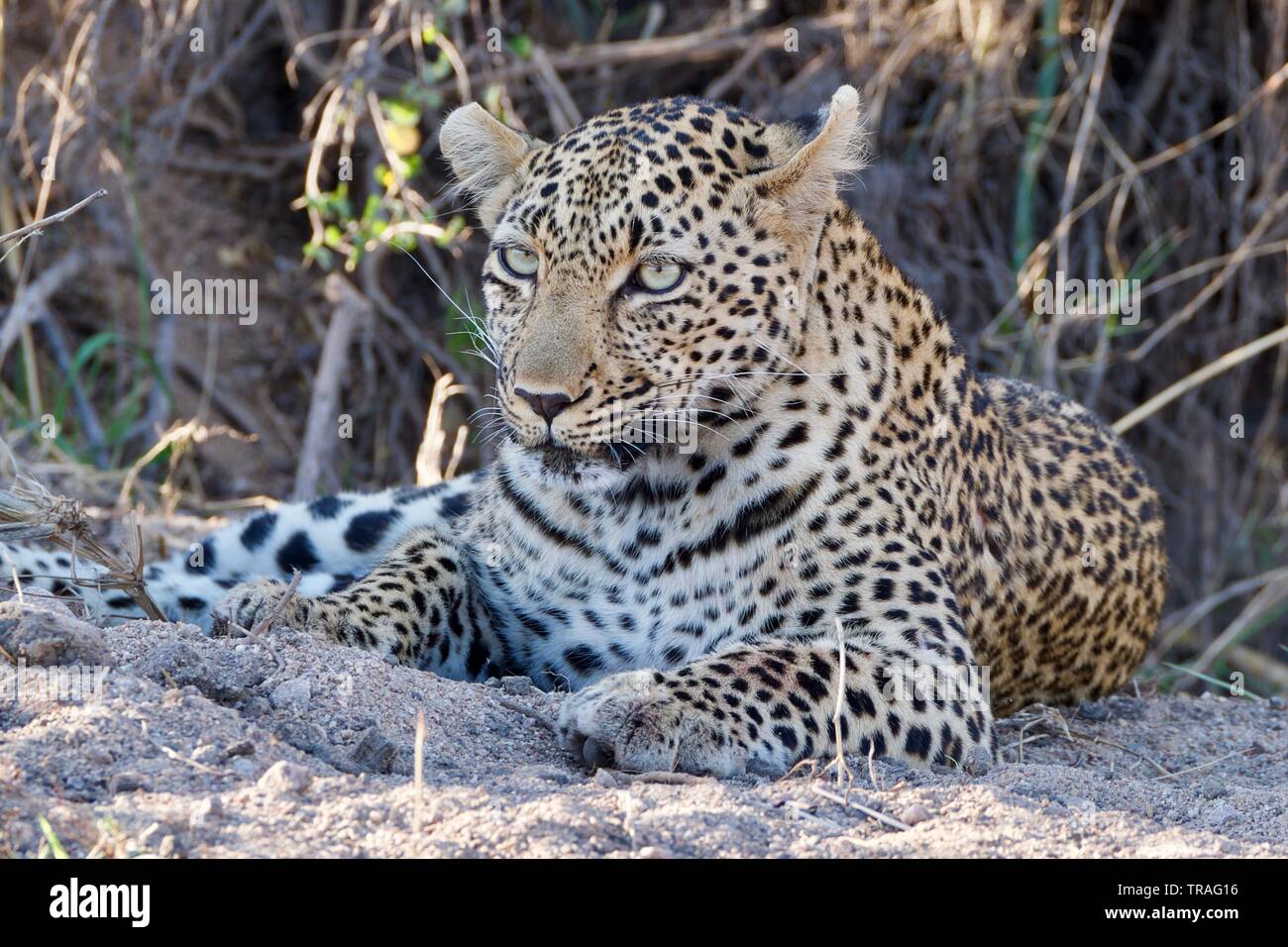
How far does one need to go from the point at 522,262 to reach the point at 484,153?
0.57 m

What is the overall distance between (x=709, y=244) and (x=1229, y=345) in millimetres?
5679

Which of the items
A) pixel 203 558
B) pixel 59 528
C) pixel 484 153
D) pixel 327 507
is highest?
pixel 484 153

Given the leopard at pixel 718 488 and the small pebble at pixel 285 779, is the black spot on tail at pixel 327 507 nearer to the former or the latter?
the leopard at pixel 718 488

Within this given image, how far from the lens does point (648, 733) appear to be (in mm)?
3750

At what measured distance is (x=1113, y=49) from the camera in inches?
369

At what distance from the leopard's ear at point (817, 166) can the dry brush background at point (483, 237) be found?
3.66m

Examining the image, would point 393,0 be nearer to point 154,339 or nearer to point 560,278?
point 154,339

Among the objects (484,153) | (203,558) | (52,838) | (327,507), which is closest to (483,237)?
(327,507)

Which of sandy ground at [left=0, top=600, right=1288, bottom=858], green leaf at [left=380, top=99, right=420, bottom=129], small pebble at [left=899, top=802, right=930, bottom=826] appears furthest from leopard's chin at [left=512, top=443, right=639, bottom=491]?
green leaf at [left=380, top=99, right=420, bottom=129]

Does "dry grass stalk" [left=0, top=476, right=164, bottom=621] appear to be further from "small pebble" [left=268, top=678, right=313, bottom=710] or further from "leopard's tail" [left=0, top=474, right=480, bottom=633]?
"leopard's tail" [left=0, top=474, right=480, bottom=633]

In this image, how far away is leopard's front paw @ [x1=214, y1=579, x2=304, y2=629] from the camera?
4523mm

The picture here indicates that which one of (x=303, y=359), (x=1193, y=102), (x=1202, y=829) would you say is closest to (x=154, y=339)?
(x=303, y=359)

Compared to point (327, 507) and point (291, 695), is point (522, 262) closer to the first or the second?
point (291, 695)

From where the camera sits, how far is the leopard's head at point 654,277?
4285mm
